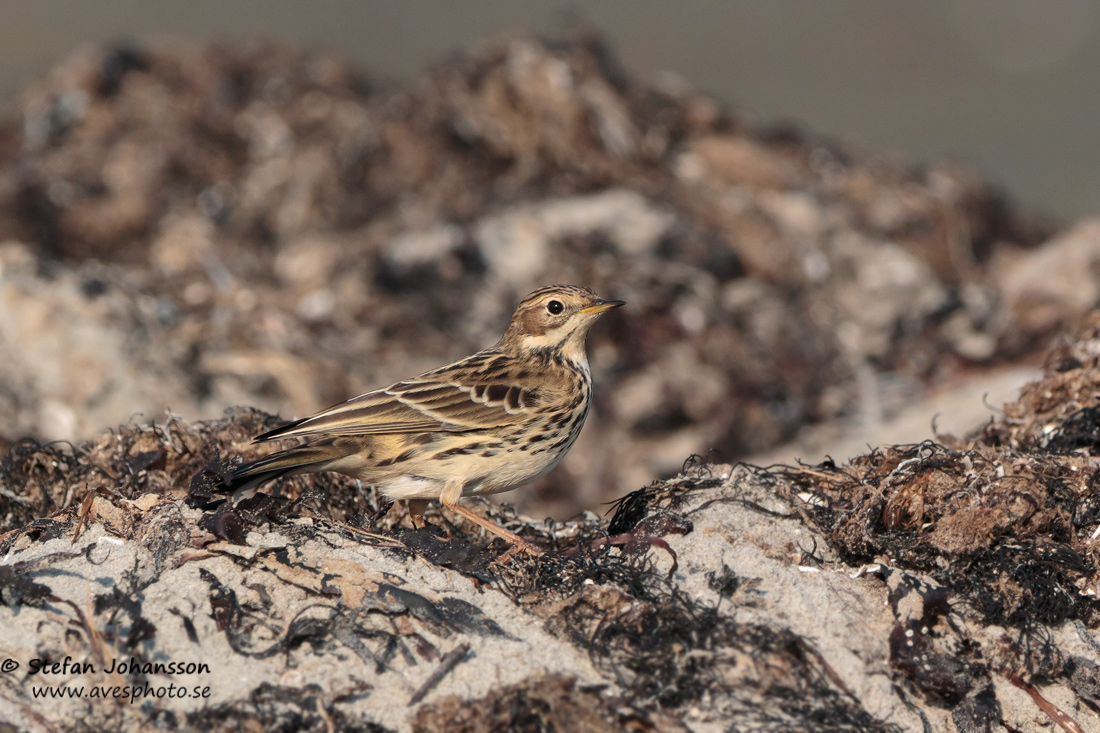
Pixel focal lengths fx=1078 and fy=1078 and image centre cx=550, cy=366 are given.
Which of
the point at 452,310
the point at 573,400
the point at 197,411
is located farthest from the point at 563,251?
the point at 573,400

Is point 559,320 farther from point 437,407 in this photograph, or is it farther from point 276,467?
point 276,467

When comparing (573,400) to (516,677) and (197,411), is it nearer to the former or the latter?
(516,677)

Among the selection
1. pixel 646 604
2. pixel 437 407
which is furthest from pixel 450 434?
pixel 646 604

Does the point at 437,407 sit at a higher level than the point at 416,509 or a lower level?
higher

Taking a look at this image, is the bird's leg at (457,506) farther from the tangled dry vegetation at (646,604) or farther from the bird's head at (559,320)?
the bird's head at (559,320)

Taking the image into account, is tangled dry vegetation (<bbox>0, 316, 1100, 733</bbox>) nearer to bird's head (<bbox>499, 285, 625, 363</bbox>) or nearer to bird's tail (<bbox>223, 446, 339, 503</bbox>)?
bird's tail (<bbox>223, 446, 339, 503</bbox>)

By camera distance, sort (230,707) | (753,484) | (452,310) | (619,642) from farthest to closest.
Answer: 1. (452,310)
2. (753,484)
3. (619,642)
4. (230,707)
